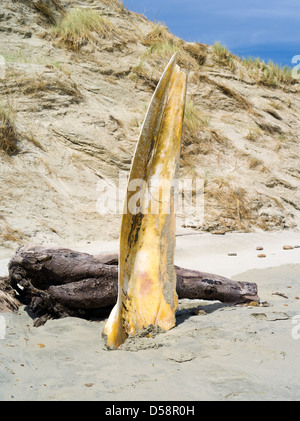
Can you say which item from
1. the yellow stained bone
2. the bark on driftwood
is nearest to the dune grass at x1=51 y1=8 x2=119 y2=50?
the bark on driftwood

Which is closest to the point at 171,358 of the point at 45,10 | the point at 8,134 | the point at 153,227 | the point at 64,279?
the point at 153,227

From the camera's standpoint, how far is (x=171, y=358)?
2.86m

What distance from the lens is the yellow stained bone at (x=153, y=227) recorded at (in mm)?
3393

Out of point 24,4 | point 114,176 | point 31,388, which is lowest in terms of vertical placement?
point 31,388

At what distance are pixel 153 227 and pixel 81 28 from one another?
9.94 metres

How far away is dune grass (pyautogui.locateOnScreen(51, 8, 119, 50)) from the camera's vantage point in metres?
11.9

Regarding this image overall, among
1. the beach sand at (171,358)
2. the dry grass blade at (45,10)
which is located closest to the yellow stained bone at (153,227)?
the beach sand at (171,358)

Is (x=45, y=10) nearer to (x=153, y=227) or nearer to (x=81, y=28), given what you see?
(x=81, y=28)

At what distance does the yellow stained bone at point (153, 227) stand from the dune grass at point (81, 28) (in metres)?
9.14

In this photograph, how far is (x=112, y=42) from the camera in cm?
1259

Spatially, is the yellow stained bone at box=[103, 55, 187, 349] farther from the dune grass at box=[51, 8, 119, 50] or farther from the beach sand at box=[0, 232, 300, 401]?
the dune grass at box=[51, 8, 119, 50]

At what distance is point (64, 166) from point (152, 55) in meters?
4.88

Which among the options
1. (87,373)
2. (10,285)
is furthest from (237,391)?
(10,285)

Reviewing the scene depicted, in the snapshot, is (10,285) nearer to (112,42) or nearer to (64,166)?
(64,166)
